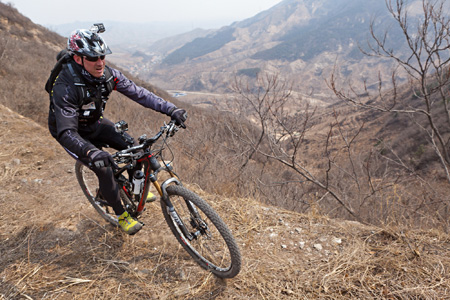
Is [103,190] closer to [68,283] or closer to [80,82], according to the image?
[68,283]

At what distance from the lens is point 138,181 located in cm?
292

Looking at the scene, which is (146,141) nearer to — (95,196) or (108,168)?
(108,168)

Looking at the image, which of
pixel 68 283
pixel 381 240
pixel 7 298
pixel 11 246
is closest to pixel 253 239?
pixel 381 240

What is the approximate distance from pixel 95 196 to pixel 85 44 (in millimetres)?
2242

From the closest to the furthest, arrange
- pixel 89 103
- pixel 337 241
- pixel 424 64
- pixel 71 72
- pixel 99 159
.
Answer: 1. pixel 99 159
2. pixel 71 72
3. pixel 89 103
4. pixel 337 241
5. pixel 424 64

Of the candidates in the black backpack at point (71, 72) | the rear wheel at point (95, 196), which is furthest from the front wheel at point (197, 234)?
the black backpack at point (71, 72)

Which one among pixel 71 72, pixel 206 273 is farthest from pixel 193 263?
pixel 71 72

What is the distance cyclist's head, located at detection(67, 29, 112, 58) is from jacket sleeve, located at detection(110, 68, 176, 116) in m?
0.45

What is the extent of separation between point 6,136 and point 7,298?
5.10 meters

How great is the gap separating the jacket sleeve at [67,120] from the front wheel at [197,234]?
941 mm

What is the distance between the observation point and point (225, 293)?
2637 millimetres

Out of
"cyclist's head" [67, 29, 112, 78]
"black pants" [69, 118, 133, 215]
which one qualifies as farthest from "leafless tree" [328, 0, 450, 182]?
"cyclist's head" [67, 29, 112, 78]

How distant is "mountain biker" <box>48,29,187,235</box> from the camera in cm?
250

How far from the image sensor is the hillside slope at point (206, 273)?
2.62 meters
